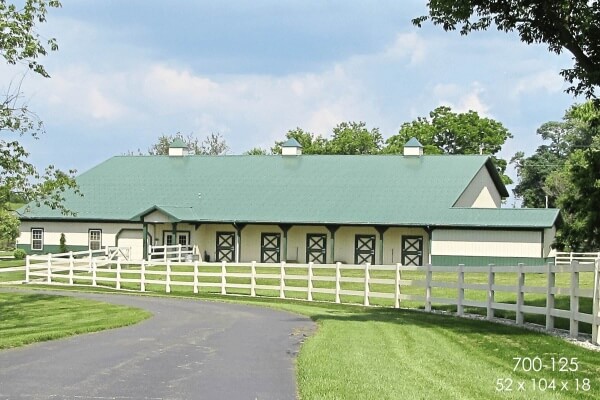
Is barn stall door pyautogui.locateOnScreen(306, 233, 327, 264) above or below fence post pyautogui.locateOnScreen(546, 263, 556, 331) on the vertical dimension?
below

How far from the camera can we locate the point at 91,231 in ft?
174

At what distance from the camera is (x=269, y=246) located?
171ft

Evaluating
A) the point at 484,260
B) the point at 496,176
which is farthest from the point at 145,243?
the point at 496,176

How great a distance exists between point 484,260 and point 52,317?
101 feet

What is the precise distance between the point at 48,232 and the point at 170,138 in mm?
55573

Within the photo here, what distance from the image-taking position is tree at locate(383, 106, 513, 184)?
80625mm

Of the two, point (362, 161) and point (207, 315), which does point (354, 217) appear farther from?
point (207, 315)

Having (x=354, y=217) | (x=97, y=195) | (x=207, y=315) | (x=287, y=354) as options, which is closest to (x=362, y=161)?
(x=354, y=217)

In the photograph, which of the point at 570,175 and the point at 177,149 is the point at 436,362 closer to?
the point at 570,175

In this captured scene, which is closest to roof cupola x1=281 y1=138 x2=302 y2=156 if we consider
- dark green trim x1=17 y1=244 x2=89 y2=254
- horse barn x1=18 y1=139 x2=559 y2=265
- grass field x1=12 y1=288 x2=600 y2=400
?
horse barn x1=18 y1=139 x2=559 y2=265

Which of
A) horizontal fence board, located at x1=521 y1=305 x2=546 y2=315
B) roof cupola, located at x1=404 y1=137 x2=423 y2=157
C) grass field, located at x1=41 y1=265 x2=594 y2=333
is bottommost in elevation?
grass field, located at x1=41 y1=265 x2=594 y2=333

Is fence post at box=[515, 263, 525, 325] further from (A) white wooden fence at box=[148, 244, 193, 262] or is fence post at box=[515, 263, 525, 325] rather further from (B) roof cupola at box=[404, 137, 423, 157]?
(B) roof cupola at box=[404, 137, 423, 157]

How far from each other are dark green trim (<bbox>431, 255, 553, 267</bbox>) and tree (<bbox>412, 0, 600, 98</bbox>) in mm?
29063

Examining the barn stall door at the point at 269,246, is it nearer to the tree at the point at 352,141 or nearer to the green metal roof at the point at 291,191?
the green metal roof at the point at 291,191
